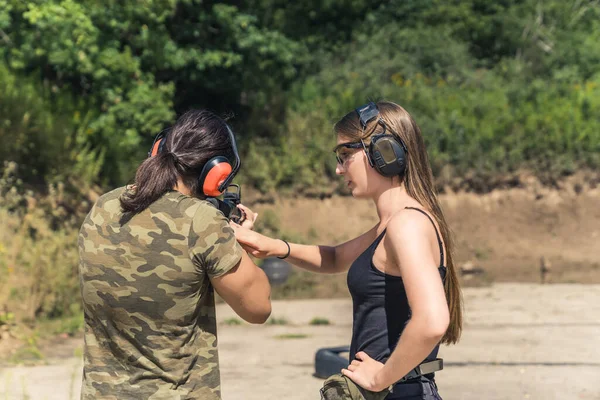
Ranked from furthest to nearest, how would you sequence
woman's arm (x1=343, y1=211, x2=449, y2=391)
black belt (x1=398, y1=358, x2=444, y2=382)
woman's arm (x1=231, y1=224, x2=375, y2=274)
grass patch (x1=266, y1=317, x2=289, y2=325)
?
grass patch (x1=266, y1=317, x2=289, y2=325)
woman's arm (x1=231, y1=224, x2=375, y2=274)
black belt (x1=398, y1=358, x2=444, y2=382)
woman's arm (x1=343, y1=211, x2=449, y2=391)

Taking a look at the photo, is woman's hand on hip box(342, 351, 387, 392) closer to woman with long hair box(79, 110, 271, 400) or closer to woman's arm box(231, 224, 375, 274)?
woman with long hair box(79, 110, 271, 400)

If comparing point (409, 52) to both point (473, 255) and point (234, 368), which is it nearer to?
point (473, 255)

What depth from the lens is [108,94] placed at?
46.9ft

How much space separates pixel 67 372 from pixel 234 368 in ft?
4.95

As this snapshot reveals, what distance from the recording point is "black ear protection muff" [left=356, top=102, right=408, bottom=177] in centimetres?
283

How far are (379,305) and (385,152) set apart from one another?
50 centimetres

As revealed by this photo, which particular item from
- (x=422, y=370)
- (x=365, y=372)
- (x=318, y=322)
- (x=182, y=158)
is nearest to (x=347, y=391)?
(x=365, y=372)

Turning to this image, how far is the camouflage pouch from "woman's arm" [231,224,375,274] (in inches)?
28.6

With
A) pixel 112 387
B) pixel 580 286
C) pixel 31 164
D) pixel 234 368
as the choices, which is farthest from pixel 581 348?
pixel 31 164

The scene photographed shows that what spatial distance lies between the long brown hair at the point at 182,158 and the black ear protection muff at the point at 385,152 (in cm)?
47

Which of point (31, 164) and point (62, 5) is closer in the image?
point (62, 5)

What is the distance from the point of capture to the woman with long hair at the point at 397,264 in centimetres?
259

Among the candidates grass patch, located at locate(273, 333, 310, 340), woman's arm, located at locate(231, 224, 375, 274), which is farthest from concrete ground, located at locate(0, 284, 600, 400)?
woman's arm, located at locate(231, 224, 375, 274)

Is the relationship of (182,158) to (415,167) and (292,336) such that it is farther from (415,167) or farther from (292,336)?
(292,336)
